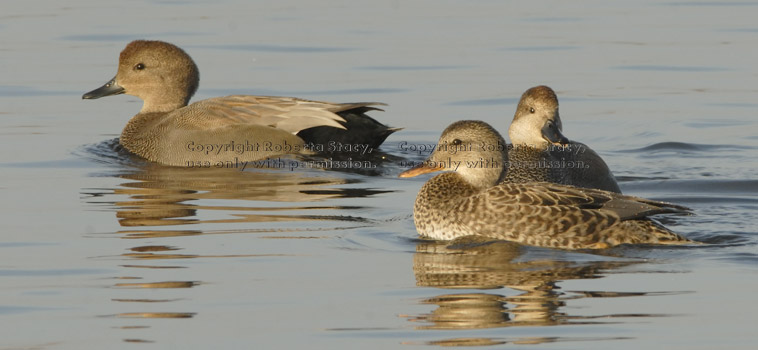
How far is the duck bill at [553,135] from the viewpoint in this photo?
1039cm

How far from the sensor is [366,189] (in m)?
10.9

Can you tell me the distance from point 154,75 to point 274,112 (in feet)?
5.49

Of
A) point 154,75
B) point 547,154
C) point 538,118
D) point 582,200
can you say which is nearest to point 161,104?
point 154,75

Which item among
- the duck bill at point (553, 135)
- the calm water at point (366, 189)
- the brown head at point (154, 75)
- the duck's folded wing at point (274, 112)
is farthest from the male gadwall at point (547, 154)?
the brown head at point (154, 75)

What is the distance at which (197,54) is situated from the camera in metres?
17.1

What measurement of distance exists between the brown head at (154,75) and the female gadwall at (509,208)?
15.7 ft

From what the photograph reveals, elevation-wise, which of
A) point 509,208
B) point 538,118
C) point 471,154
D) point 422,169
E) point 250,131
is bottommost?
point 509,208

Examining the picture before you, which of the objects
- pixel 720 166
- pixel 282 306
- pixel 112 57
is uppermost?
pixel 112 57

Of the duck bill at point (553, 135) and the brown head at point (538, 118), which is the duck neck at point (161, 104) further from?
the duck bill at point (553, 135)

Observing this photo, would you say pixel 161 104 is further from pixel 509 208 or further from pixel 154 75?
pixel 509 208

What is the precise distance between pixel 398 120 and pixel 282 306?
7235 millimetres

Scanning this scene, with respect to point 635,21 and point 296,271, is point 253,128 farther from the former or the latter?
point 635,21

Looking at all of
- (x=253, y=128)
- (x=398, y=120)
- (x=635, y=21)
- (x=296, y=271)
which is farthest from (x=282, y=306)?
(x=635, y=21)

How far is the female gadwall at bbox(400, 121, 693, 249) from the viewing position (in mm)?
8461
